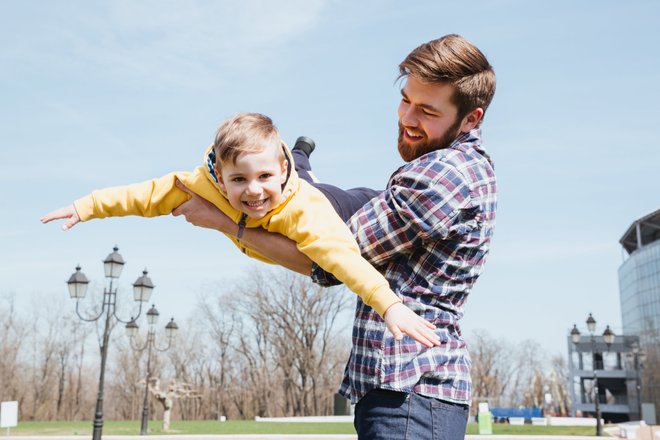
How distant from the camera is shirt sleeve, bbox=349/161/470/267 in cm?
240

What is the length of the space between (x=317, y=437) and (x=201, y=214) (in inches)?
845

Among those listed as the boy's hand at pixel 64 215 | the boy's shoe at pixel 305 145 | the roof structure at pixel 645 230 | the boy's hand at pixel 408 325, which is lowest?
the boy's hand at pixel 408 325

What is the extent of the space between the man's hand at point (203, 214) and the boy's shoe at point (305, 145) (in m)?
0.71

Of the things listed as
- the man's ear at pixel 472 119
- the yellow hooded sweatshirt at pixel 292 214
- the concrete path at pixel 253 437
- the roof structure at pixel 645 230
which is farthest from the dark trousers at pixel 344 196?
the roof structure at pixel 645 230

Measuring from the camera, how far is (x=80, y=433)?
25.4 metres

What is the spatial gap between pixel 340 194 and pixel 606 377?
68.4m

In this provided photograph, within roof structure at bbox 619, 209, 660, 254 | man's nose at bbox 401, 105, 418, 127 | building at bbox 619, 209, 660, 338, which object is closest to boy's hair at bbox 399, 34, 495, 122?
man's nose at bbox 401, 105, 418, 127

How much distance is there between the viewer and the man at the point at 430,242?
2383 mm

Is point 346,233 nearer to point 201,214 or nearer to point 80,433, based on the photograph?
point 201,214

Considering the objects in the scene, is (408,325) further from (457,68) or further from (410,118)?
(457,68)

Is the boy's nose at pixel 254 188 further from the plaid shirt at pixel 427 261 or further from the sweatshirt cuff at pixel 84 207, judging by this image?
the sweatshirt cuff at pixel 84 207

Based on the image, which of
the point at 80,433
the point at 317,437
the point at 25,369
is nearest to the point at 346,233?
the point at 317,437

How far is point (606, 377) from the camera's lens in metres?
65.2

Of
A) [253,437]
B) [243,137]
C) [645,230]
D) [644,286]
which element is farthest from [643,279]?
[243,137]
